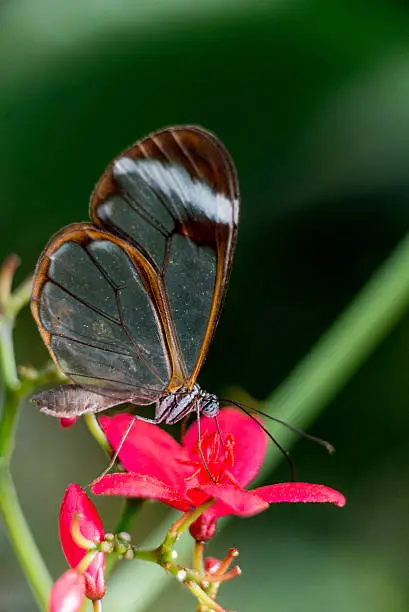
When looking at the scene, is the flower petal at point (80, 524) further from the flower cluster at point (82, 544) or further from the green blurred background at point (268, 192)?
the green blurred background at point (268, 192)

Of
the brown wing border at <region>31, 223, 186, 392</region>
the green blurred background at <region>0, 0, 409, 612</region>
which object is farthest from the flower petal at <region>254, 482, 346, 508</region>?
the green blurred background at <region>0, 0, 409, 612</region>

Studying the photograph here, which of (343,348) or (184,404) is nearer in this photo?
(184,404)

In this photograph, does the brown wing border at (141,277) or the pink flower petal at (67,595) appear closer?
the pink flower petal at (67,595)

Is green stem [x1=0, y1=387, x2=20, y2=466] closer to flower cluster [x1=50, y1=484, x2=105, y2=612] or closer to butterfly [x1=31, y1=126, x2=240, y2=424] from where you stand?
butterfly [x1=31, y1=126, x2=240, y2=424]

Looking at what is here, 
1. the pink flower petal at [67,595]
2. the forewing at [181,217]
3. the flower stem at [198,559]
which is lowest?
the pink flower petal at [67,595]

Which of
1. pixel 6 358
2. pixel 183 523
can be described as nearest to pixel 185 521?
pixel 183 523

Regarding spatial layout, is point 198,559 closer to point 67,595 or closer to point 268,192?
point 67,595

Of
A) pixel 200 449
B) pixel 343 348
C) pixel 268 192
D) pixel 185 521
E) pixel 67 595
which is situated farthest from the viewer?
pixel 268 192

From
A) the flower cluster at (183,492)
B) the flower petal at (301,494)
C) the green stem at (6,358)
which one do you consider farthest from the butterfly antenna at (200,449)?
the green stem at (6,358)
